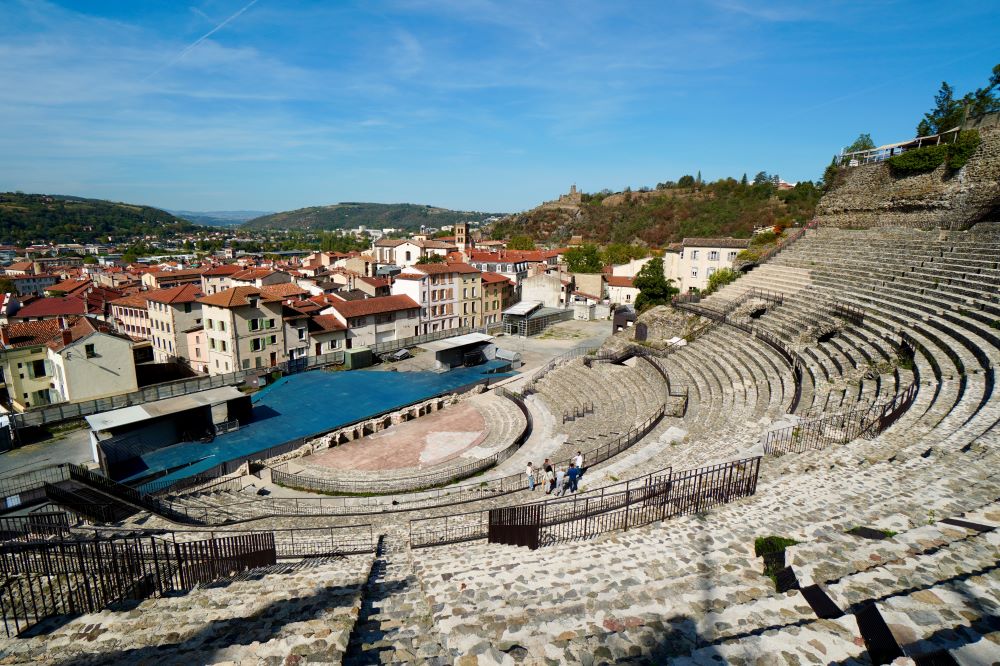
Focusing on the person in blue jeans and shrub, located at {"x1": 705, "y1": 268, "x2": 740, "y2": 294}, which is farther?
shrub, located at {"x1": 705, "y1": 268, "x2": 740, "y2": 294}

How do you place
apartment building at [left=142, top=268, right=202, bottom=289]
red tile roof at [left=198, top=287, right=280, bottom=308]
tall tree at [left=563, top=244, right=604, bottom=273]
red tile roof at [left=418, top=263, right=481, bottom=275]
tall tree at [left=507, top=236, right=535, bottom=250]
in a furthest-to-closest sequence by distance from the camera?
tall tree at [left=507, top=236, right=535, bottom=250]
tall tree at [left=563, top=244, right=604, bottom=273]
apartment building at [left=142, top=268, right=202, bottom=289]
red tile roof at [left=418, top=263, right=481, bottom=275]
red tile roof at [left=198, top=287, right=280, bottom=308]

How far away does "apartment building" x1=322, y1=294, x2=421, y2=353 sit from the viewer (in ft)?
146

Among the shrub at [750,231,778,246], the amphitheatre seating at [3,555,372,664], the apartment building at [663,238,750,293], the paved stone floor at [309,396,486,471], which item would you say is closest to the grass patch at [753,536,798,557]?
the amphitheatre seating at [3,555,372,664]

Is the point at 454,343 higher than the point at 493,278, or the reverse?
the point at 493,278

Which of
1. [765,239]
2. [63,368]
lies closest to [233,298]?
[63,368]

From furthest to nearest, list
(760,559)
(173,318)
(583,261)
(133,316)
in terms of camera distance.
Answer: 1. (583,261)
2. (133,316)
3. (173,318)
4. (760,559)

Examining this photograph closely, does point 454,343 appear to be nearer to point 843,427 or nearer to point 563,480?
point 563,480

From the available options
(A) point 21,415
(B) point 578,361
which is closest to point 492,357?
(B) point 578,361

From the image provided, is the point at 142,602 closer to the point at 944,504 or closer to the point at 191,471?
the point at 944,504

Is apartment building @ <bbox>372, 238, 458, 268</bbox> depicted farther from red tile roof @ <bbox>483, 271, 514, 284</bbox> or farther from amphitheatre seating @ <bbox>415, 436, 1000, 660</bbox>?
amphitheatre seating @ <bbox>415, 436, 1000, 660</bbox>

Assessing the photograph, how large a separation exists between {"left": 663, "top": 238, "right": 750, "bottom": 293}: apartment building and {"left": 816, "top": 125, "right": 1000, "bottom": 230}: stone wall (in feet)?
29.7

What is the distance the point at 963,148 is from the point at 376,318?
43.8m

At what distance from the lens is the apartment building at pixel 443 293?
2007 inches

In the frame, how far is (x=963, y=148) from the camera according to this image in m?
29.0
